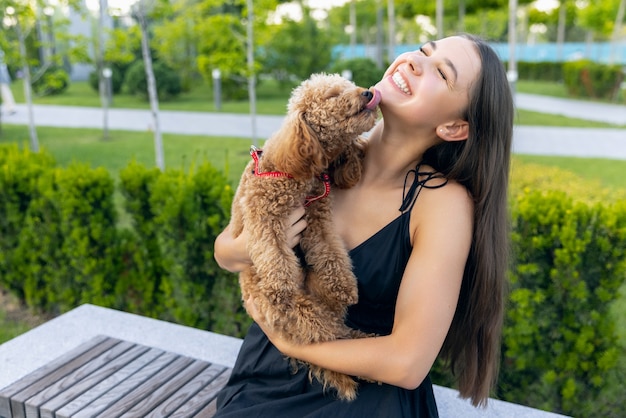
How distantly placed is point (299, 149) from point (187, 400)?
4.76 ft

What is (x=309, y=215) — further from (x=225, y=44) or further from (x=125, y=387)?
(x=225, y=44)

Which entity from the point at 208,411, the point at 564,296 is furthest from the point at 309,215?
the point at 564,296

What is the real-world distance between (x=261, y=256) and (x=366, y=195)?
497mm

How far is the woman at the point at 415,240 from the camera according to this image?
1.74 meters

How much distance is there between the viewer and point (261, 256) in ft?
5.61

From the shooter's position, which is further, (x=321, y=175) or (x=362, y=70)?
(x=362, y=70)

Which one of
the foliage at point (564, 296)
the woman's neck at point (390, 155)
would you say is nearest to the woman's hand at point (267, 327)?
the woman's neck at point (390, 155)

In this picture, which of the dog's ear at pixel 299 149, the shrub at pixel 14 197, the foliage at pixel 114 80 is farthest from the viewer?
the foliage at pixel 114 80

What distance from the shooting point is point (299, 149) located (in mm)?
1559

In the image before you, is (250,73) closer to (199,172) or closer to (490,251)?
(199,172)

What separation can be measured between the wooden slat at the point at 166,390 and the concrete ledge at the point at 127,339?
15 cm

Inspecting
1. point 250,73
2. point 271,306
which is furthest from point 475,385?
point 250,73

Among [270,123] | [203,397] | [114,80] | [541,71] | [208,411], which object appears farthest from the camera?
[541,71]

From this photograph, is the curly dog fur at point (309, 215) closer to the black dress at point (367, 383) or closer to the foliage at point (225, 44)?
the black dress at point (367, 383)
